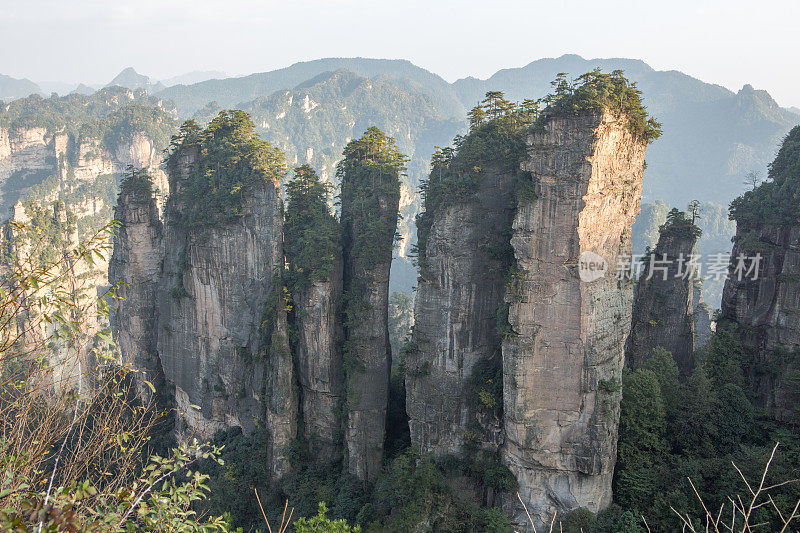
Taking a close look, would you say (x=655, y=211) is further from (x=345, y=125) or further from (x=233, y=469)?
(x=345, y=125)

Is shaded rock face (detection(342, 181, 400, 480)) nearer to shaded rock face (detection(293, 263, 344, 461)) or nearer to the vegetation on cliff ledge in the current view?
the vegetation on cliff ledge

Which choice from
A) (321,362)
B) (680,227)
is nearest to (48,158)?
(321,362)

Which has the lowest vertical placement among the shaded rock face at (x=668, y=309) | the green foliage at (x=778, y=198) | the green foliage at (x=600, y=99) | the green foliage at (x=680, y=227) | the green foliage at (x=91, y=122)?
the shaded rock face at (x=668, y=309)

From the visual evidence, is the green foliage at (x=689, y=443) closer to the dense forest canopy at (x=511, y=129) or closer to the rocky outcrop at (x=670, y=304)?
the rocky outcrop at (x=670, y=304)

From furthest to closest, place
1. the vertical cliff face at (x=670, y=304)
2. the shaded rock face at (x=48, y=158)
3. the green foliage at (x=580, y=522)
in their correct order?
the shaded rock face at (x=48, y=158)
the vertical cliff face at (x=670, y=304)
the green foliage at (x=580, y=522)

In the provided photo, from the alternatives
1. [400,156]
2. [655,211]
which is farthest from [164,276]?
[655,211]

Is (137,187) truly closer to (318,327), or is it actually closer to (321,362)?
(318,327)

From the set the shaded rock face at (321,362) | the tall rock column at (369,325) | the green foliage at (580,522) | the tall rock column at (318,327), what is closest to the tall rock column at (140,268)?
the tall rock column at (318,327)
